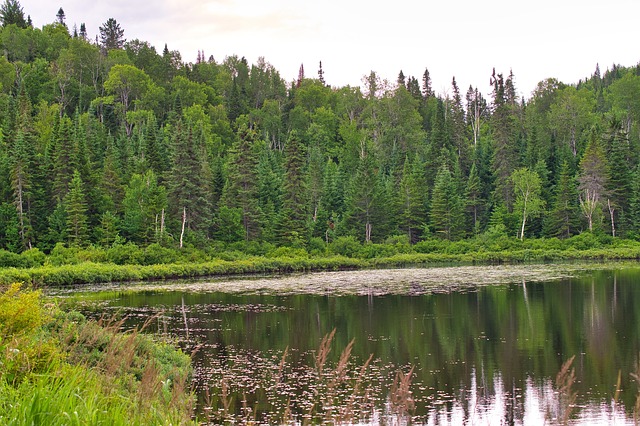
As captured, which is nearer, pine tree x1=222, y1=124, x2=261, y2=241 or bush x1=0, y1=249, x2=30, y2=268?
bush x1=0, y1=249, x2=30, y2=268

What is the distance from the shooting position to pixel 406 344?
26.8 meters

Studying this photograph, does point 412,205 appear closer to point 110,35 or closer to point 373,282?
point 373,282

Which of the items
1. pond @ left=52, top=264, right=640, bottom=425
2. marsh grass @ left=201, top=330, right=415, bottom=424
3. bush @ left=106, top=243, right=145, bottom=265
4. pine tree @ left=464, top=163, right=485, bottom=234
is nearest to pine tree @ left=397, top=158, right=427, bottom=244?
pine tree @ left=464, top=163, right=485, bottom=234

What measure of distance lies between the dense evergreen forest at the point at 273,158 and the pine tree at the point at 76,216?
0.20 meters

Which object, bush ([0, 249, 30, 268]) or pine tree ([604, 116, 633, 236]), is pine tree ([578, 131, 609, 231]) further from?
bush ([0, 249, 30, 268])

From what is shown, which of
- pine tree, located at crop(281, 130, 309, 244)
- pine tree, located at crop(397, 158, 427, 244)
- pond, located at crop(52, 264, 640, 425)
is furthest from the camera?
pine tree, located at crop(397, 158, 427, 244)

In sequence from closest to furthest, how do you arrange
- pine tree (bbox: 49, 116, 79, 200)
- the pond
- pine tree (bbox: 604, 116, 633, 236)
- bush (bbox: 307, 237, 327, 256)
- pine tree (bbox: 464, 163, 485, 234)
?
the pond → pine tree (bbox: 49, 116, 79, 200) → bush (bbox: 307, 237, 327, 256) → pine tree (bbox: 604, 116, 633, 236) → pine tree (bbox: 464, 163, 485, 234)

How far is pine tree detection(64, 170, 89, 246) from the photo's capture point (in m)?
64.4

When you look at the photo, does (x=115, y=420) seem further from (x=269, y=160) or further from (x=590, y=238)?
(x=269, y=160)

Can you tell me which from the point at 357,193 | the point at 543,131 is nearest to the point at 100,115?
the point at 357,193

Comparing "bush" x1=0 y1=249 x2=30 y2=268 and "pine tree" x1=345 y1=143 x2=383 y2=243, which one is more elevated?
"pine tree" x1=345 y1=143 x2=383 y2=243

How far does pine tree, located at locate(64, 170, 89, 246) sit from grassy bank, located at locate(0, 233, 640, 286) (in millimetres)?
1693

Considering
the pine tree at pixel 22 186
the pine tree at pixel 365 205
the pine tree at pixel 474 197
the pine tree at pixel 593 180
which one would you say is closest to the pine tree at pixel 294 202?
the pine tree at pixel 365 205

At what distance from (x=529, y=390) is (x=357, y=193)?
64966 mm
